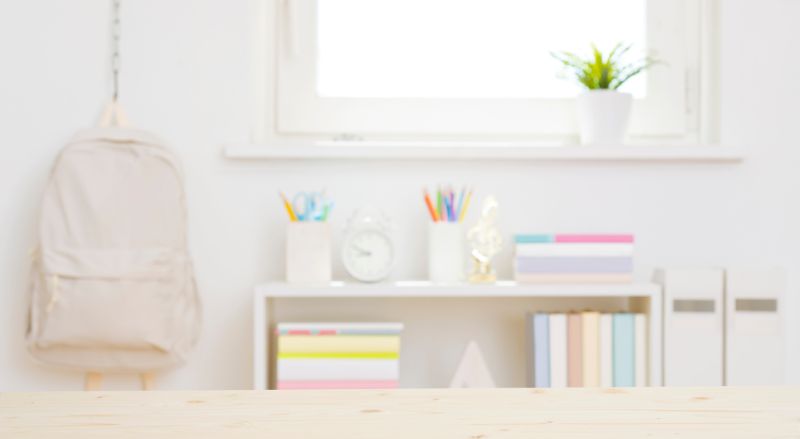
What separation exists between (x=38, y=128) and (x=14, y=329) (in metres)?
0.39

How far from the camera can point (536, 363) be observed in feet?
5.58

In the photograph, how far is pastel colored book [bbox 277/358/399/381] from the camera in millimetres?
1638

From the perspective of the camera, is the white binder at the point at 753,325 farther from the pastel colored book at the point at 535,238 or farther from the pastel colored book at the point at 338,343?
the pastel colored book at the point at 338,343

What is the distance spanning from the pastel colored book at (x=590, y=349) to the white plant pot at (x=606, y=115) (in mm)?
381

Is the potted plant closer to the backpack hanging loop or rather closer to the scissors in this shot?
the scissors

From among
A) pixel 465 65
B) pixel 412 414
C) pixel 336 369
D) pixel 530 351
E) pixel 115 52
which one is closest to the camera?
pixel 412 414

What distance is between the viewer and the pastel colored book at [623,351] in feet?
5.57

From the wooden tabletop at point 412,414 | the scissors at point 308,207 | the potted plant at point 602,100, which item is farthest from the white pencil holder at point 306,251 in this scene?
the wooden tabletop at point 412,414

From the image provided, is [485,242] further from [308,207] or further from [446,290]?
[308,207]

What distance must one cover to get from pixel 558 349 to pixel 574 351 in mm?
29

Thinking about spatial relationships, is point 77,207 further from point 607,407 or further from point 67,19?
point 607,407

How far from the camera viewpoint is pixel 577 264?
1.72 metres

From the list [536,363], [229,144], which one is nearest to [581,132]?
[536,363]

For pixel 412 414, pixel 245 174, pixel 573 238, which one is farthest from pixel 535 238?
pixel 412 414
